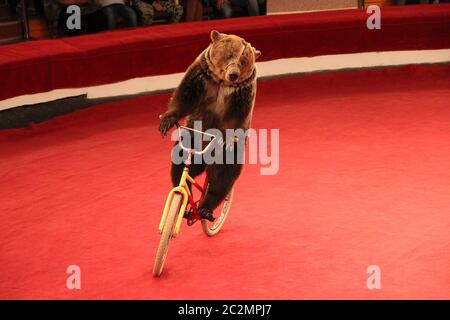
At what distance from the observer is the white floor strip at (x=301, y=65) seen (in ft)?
18.0

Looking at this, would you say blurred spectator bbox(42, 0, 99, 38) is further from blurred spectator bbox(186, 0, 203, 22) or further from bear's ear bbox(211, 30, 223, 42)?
bear's ear bbox(211, 30, 223, 42)

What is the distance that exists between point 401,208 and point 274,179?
0.76m

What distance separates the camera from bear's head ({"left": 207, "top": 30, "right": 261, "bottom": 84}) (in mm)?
2816

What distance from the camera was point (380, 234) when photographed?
3.33 metres

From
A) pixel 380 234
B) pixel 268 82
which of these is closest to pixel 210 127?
pixel 380 234

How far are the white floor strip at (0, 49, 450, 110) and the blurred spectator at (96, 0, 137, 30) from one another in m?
1.01

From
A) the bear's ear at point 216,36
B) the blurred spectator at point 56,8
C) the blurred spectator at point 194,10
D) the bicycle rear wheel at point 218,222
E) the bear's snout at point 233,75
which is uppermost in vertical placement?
the bear's ear at point 216,36

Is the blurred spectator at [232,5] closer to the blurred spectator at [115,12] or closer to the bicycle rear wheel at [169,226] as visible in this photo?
the blurred spectator at [115,12]

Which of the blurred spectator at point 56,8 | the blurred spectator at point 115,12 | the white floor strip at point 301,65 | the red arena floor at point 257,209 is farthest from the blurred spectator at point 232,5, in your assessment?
the red arena floor at point 257,209

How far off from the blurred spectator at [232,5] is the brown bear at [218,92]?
13.7ft

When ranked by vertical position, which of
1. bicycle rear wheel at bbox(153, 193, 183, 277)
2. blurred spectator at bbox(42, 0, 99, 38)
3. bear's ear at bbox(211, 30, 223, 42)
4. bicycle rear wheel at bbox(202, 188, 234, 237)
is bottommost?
bicycle rear wheel at bbox(202, 188, 234, 237)

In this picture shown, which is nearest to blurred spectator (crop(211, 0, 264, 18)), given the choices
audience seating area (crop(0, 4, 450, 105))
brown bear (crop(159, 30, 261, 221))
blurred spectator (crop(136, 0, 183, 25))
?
blurred spectator (crop(136, 0, 183, 25))

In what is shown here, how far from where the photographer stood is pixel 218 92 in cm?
295

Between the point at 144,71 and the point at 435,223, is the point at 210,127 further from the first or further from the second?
the point at 144,71
